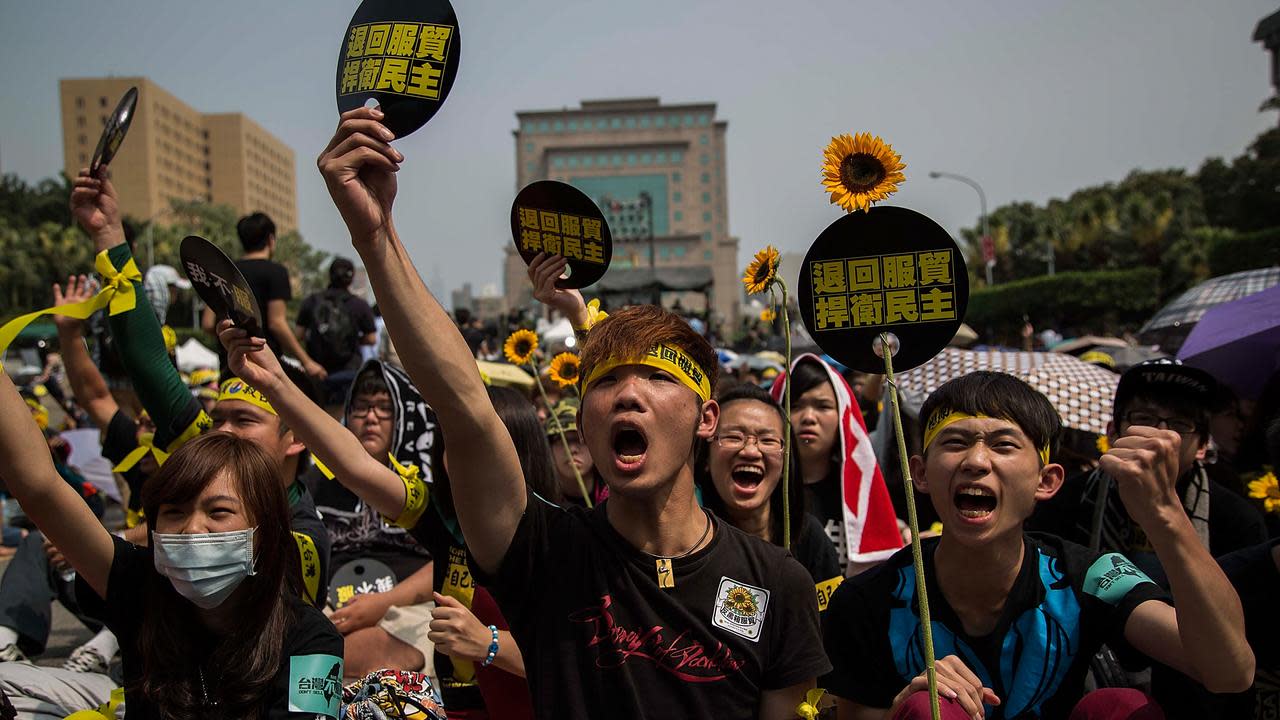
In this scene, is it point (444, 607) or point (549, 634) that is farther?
point (444, 607)

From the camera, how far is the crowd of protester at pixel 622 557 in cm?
212

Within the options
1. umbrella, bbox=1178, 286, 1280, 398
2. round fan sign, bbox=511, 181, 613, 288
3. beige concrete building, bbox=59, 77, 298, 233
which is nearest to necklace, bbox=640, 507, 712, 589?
round fan sign, bbox=511, 181, 613, 288

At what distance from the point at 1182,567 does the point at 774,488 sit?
178 centimetres

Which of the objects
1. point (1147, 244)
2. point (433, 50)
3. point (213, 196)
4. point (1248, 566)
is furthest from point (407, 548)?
point (213, 196)

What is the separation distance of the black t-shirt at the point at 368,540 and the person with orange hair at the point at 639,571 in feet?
7.41

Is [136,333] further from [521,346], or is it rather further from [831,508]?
[831,508]

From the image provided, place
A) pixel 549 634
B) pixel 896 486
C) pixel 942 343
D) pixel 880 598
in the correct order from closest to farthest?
pixel 549 634 < pixel 942 343 < pixel 880 598 < pixel 896 486

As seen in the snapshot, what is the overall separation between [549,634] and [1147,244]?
57.4 m

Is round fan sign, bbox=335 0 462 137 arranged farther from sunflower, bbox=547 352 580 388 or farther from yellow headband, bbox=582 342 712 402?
sunflower, bbox=547 352 580 388

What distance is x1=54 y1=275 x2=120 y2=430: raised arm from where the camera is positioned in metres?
3.96

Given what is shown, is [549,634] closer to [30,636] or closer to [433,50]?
[433,50]

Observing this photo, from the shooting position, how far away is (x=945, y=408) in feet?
9.08

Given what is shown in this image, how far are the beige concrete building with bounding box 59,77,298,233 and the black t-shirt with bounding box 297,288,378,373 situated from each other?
107365 millimetres

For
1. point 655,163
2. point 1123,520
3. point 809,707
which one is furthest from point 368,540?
point 655,163
